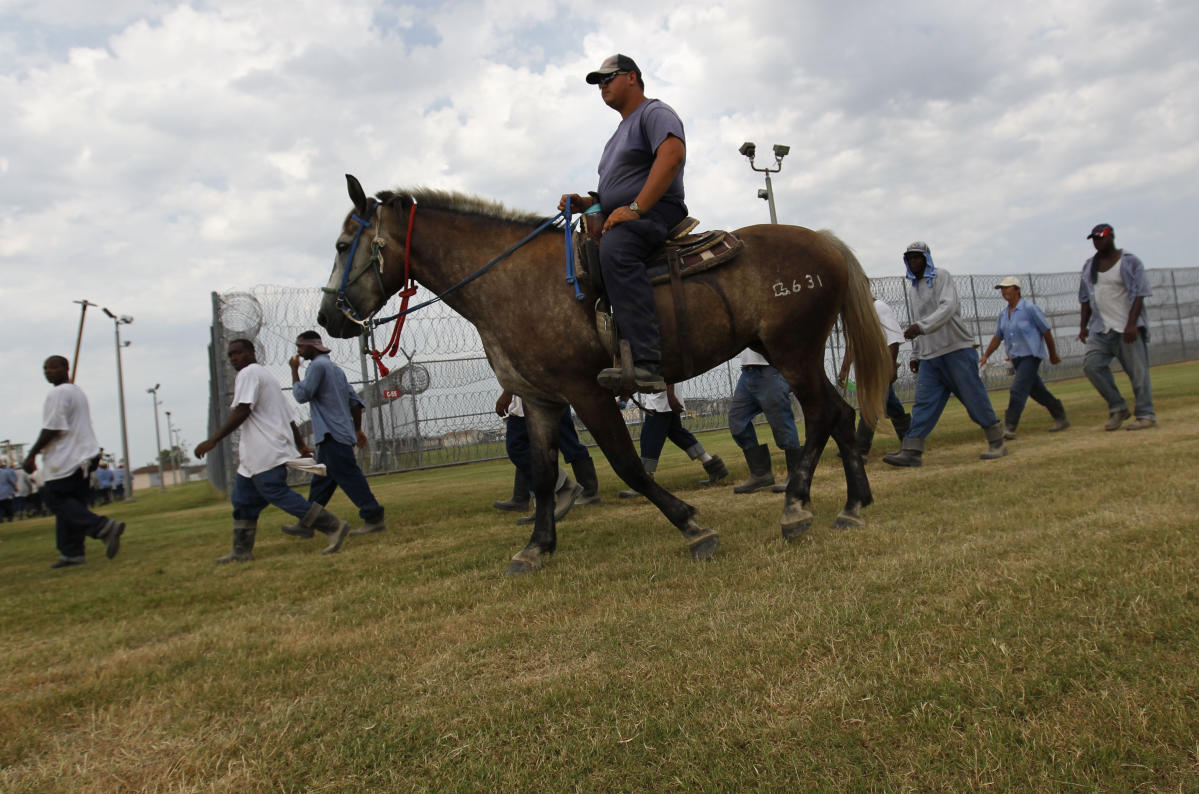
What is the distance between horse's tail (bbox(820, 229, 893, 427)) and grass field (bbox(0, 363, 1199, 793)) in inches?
30.5

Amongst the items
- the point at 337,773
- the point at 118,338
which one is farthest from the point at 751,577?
the point at 118,338

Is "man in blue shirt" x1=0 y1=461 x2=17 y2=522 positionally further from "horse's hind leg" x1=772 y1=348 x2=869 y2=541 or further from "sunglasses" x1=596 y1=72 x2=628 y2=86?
"horse's hind leg" x1=772 y1=348 x2=869 y2=541

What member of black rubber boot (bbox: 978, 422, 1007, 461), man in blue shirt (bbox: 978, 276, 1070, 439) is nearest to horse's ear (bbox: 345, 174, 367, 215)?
black rubber boot (bbox: 978, 422, 1007, 461)

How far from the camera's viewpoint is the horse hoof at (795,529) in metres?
4.30

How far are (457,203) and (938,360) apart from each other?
5.27m

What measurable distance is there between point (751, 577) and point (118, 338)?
114ft

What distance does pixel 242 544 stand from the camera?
6.19 metres

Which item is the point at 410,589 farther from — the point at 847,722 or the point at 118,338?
the point at 118,338

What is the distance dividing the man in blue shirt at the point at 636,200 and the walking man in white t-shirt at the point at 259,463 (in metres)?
3.38

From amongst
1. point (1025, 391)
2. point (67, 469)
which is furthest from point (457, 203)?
point (1025, 391)

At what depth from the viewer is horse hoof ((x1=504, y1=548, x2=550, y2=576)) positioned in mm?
4309

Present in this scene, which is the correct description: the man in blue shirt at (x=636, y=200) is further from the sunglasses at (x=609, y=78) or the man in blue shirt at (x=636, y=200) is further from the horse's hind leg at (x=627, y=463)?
the horse's hind leg at (x=627, y=463)

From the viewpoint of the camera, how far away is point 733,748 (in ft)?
6.24

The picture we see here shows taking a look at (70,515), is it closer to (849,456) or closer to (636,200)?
(636,200)
